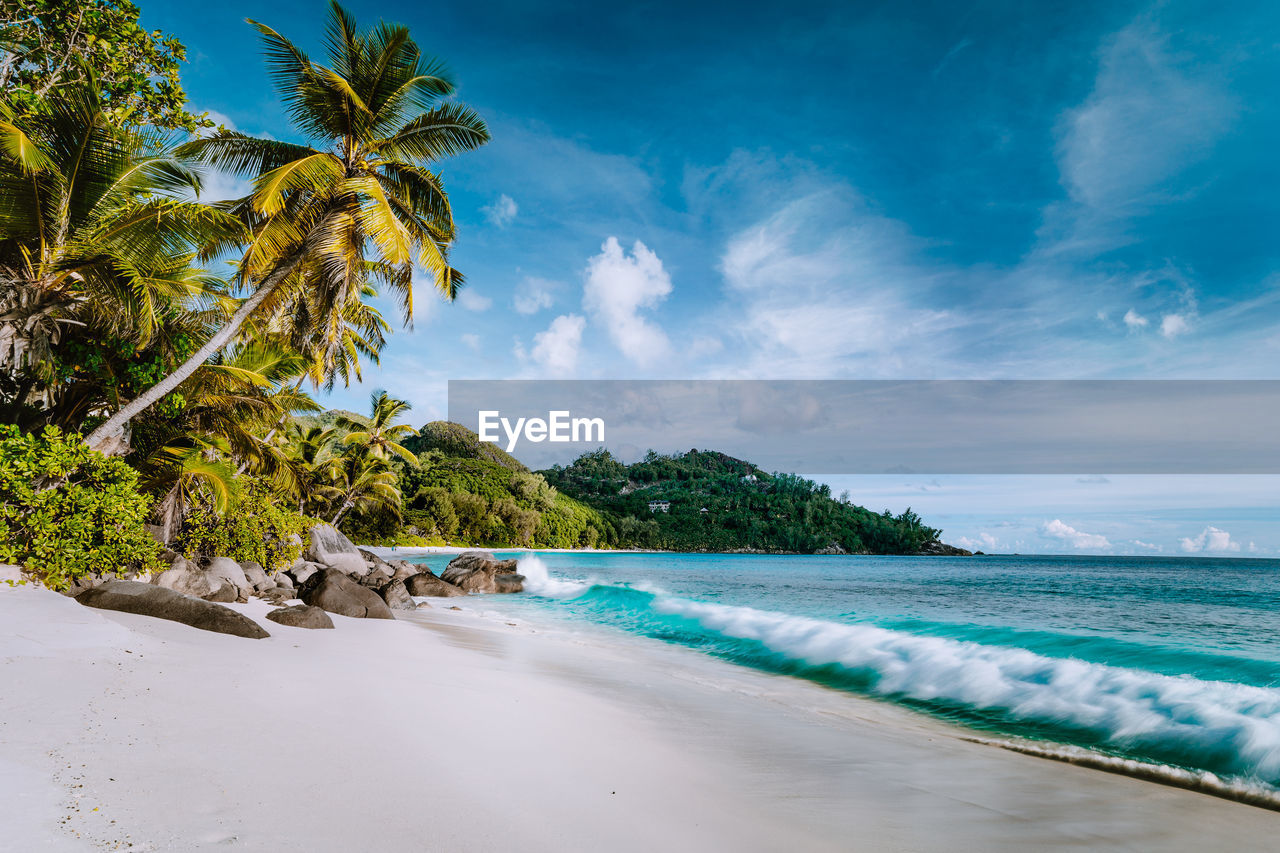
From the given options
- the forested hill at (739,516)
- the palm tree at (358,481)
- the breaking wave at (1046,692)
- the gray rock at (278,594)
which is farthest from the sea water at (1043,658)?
the forested hill at (739,516)

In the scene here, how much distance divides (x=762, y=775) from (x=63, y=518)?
9.42 m

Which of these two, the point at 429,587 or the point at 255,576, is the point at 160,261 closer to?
the point at 255,576

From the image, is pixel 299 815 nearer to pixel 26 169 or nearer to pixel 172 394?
pixel 26 169

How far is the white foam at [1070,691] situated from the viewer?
6.31 metres

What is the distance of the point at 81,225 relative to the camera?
32.5ft

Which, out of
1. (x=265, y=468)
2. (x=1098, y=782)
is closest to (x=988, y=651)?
(x=1098, y=782)

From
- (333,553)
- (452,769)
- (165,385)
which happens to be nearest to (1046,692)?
(452,769)

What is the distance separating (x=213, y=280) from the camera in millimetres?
13328

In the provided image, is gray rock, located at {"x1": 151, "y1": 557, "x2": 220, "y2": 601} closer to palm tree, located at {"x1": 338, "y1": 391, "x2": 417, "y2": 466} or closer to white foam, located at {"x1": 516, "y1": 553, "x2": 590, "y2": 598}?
white foam, located at {"x1": 516, "y1": 553, "x2": 590, "y2": 598}

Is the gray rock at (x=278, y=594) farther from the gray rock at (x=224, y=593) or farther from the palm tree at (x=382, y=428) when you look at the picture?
the palm tree at (x=382, y=428)

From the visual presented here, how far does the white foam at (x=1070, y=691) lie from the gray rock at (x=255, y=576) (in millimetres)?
12027

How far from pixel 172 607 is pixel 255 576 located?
879cm

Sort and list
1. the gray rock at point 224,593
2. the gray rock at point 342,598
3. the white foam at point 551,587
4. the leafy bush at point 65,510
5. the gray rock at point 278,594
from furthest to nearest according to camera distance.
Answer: the white foam at point 551,587 → the gray rock at point 278,594 → the gray rock at point 342,598 → the gray rock at point 224,593 → the leafy bush at point 65,510

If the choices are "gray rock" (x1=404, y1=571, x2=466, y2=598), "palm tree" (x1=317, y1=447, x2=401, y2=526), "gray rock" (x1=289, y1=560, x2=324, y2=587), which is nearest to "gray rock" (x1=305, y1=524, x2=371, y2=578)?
"gray rock" (x1=404, y1=571, x2=466, y2=598)
